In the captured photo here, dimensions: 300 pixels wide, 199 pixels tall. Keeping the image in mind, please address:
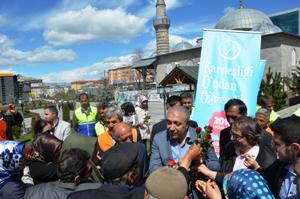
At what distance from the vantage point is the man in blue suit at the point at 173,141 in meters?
3.36

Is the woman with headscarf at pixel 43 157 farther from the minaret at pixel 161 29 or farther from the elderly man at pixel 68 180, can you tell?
the minaret at pixel 161 29

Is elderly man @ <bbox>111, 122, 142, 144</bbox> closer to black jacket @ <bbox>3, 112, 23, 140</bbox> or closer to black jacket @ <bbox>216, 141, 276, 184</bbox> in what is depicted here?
black jacket @ <bbox>216, 141, 276, 184</bbox>

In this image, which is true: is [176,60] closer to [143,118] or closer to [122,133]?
[143,118]

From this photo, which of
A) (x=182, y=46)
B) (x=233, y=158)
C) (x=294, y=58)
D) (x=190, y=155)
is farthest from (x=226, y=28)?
(x=190, y=155)

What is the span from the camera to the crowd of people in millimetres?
1984

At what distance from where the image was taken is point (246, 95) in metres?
5.51

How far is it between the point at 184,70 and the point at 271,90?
11.6 meters

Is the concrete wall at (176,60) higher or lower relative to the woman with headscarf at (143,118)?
higher

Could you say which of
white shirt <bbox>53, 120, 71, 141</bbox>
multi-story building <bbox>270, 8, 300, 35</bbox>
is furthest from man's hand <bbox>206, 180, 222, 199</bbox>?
multi-story building <bbox>270, 8, 300, 35</bbox>

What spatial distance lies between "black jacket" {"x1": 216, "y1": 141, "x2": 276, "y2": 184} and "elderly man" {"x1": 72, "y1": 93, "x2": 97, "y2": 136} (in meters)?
4.03

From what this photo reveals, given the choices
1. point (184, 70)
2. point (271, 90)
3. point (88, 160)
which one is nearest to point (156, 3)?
point (271, 90)

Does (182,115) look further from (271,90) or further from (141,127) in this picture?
(271,90)

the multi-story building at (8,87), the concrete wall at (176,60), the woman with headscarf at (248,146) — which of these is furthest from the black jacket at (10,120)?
the concrete wall at (176,60)

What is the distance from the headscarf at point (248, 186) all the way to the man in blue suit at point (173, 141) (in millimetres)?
1331
